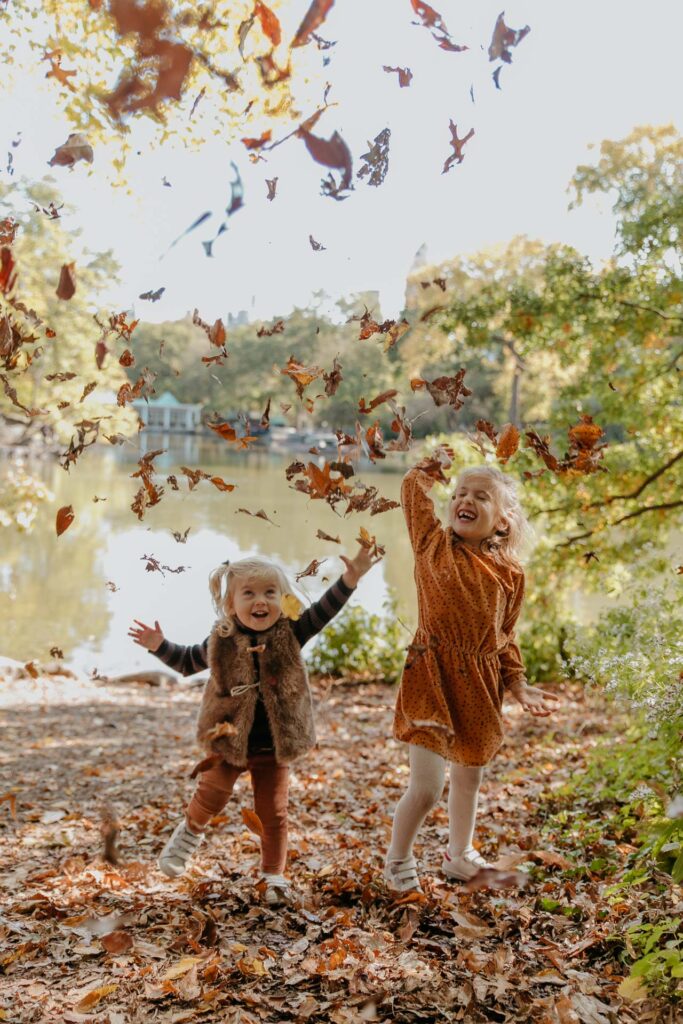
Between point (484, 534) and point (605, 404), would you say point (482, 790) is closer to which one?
point (484, 534)

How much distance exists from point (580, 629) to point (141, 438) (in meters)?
27.2

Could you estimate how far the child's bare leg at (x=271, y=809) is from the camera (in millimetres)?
3127

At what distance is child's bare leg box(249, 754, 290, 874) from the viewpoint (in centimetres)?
313

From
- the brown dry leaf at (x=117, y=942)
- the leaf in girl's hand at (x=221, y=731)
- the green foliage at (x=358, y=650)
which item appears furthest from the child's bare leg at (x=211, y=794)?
the green foliage at (x=358, y=650)

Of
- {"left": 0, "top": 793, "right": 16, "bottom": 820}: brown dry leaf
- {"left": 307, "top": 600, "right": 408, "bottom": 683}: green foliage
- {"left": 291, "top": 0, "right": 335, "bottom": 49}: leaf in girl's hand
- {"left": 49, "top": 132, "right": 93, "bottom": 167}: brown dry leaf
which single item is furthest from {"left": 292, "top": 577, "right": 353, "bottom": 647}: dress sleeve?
{"left": 307, "top": 600, "right": 408, "bottom": 683}: green foliage

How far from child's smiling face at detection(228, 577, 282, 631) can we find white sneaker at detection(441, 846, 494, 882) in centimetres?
106

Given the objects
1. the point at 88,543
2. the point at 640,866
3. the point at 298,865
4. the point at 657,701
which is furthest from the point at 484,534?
the point at 88,543

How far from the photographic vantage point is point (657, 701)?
2764 millimetres

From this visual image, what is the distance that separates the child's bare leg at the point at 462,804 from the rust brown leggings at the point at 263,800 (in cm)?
60

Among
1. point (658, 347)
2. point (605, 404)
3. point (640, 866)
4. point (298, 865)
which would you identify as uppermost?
point (658, 347)

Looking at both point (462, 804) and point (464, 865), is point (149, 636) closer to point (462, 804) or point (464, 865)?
point (462, 804)

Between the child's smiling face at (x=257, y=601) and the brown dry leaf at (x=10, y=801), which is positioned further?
the brown dry leaf at (x=10, y=801)

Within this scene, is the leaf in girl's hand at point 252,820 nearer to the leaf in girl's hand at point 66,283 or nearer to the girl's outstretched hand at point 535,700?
the girl's outstretched hand at point 535,700

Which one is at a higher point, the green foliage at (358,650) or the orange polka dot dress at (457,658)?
the orange polka dot dress at (457,658)
